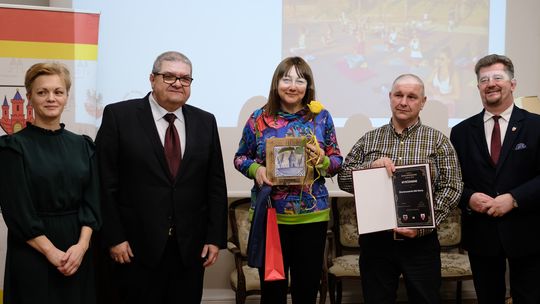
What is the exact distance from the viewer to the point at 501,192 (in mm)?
2682

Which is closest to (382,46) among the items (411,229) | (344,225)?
(344,225)

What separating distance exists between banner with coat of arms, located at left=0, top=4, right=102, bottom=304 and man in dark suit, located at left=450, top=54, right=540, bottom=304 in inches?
95.8

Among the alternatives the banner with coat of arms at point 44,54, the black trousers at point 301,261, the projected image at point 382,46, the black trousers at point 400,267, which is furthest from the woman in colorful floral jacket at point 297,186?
the projected image at point 382,46

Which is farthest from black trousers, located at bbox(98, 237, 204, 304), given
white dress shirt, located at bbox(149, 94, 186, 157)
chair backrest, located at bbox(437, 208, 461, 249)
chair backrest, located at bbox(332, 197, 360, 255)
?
chair backrest, located at bbox(437, 208, 461, 249)

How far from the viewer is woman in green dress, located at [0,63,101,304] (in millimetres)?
2154

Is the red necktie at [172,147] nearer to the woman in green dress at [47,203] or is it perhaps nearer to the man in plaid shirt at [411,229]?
the woman in green dress at [47,203]

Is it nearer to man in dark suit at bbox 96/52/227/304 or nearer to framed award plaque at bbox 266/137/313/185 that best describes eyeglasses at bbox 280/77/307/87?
framed award plaque at bbox 266/137/313/185

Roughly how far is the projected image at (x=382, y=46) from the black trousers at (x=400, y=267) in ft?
5.93

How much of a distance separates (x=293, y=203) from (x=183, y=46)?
2.02 m

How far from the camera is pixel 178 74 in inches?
97.1

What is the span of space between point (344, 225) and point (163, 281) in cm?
215

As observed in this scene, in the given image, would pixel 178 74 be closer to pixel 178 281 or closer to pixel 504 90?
pixel 178 281

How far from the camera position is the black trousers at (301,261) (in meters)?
2.56

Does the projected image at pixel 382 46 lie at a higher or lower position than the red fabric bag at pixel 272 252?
higher
